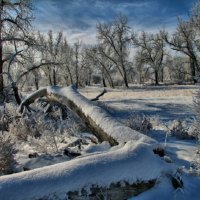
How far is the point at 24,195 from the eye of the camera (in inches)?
151

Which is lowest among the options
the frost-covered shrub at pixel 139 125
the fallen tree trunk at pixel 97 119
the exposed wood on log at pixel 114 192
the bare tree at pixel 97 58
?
the exposed wood on log at pixel 114 192

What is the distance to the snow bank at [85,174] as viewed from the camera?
3.87m

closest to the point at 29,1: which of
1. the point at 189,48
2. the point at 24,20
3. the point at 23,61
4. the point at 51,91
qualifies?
the point at 24,20

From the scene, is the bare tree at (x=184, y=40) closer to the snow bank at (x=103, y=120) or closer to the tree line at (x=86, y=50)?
the tree line at (x=86, y=50)

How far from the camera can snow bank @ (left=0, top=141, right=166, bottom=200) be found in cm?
387

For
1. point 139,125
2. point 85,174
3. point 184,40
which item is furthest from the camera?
point 184,40

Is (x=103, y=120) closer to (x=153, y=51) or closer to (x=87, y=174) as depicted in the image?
(x=87, y=174)

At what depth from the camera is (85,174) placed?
412 centimetres

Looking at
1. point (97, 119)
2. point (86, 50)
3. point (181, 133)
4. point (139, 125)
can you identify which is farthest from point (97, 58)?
point (97, 119)

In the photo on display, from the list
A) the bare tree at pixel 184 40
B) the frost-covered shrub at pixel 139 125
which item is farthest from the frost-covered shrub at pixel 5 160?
the bare tree at pixel 184 40

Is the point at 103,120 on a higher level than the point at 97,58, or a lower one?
lower

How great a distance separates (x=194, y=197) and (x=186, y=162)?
1254mm

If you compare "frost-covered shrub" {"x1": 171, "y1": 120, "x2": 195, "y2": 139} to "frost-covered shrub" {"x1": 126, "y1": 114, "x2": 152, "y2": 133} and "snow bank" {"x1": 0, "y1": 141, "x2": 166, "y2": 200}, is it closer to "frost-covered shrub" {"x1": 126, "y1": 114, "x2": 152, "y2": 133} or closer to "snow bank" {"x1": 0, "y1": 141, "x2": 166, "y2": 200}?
"frost-covered shrub" {"x1": 126, "y1": 114, "x2": 152, "y2": 133}

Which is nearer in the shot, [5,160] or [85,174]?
[85,174]
